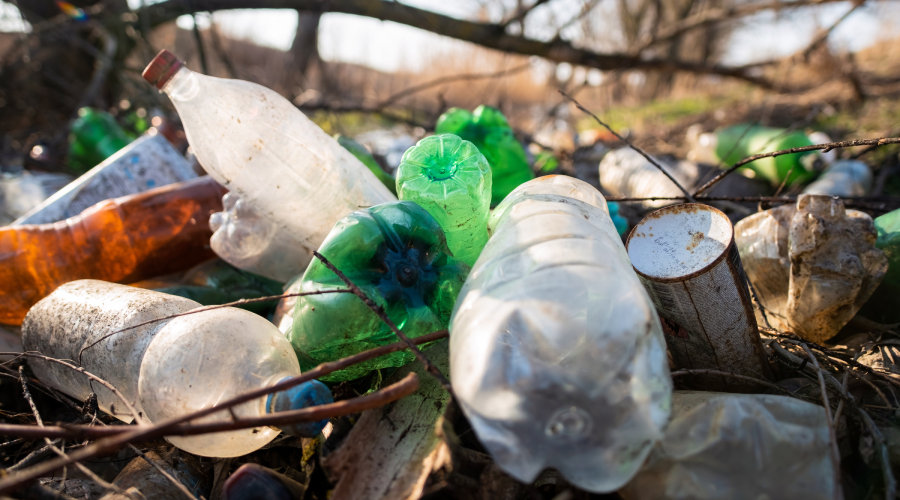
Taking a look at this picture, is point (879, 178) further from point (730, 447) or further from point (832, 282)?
point (730, 447)

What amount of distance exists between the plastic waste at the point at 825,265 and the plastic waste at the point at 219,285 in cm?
148

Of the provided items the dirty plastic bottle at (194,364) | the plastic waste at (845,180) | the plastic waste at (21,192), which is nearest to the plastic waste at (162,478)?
the dirty plastic bottle at (194,364)

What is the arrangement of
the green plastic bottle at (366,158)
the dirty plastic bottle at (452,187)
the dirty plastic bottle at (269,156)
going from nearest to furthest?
1. the dirty plastic bottle at (452,187)
2. the dirty plastic bottle at (269,156)
3. the green plastic bottle at (366,158)

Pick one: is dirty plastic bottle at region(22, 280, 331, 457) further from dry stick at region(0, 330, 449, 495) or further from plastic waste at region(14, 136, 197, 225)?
plastic waste at region(14, 136, 197, 225)

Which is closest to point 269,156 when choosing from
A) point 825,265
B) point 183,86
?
point 183,86

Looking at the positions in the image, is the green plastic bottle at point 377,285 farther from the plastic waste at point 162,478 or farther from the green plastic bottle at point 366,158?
the green plastic bottle at point 366,158

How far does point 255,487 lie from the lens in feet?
2.83

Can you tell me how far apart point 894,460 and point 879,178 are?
2.11m

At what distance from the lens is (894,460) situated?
2.95 ft

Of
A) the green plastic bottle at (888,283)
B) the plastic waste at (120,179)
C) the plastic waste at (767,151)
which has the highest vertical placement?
the plastic waste at (120,179)

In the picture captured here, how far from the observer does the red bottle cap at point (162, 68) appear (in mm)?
1335

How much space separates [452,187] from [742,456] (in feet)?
2.55

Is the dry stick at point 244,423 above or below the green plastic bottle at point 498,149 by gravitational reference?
above

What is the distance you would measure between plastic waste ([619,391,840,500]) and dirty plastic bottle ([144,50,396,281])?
96cm
